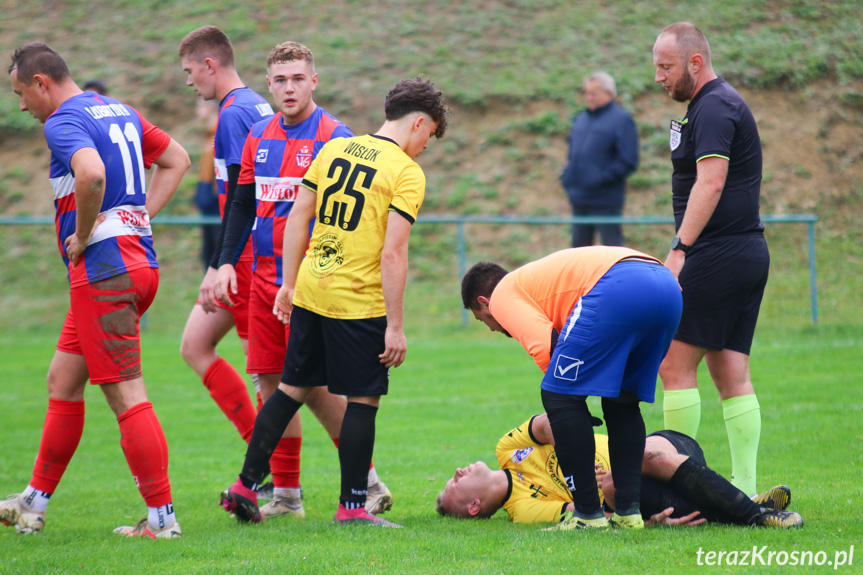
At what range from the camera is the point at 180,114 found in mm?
20531

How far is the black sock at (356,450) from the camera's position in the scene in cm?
470

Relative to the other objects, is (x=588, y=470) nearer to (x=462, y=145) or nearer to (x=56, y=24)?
(x=462, y=145)

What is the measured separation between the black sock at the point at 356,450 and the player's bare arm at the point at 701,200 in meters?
1.78

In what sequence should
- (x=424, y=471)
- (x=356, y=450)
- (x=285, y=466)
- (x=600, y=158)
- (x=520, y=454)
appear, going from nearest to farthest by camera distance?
(x=356, y=450)
(x=520, y=454)
(x=285, y=466)
(x=424, y=471)
(x=600, y=158)

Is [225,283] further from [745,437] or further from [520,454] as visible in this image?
[745,437]

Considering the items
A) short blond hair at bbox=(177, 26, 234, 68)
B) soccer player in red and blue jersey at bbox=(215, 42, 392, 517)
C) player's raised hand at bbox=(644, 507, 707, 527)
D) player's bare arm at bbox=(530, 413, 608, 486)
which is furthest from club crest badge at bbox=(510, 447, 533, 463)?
short blond hair at bbox=(177, 26, 234, 68)

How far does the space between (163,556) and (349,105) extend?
16721 millimetres

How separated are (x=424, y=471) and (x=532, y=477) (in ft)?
4.61

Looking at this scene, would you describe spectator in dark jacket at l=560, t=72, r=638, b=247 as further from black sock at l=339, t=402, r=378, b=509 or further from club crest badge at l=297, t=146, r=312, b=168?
black sock at l=339, t=402, r=378, b=509

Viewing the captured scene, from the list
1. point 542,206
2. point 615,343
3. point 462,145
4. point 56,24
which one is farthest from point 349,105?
point 615,343

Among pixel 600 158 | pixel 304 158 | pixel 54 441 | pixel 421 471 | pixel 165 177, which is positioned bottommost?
pixel 421 471

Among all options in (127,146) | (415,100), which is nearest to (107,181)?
(127,146)

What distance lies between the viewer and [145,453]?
471 cm

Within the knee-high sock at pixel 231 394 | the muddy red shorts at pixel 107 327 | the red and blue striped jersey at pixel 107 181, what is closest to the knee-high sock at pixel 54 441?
the muddy red shorts at pixel 107 327
